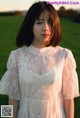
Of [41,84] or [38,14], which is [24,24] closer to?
[38,14]

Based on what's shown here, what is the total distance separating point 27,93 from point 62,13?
0.69 m

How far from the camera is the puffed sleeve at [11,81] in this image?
0.92 meters

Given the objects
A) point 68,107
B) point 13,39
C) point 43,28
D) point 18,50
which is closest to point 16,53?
point 18,50

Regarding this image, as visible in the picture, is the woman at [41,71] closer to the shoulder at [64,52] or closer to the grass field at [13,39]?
the shoulder at [64,52]

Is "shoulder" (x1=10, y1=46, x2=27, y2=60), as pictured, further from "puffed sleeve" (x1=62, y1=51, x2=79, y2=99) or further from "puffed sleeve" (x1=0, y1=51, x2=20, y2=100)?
"puffed sleeve" (x1=62, y1=51, x2=79, y2=99)

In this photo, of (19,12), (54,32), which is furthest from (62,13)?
(54,32)

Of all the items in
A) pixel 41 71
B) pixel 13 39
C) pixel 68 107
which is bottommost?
pixel 68 107

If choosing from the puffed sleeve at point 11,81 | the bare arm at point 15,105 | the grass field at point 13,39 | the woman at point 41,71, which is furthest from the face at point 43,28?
the grass field at point 13,39

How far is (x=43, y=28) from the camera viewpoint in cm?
89

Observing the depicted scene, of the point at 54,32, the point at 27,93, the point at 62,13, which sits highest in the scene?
the point at 62,13

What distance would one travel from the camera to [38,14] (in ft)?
2.97

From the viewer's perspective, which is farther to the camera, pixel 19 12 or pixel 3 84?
pixel 19 12

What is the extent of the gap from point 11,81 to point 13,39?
609 mm

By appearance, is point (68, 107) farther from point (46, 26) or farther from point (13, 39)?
point (13, 39)
